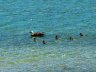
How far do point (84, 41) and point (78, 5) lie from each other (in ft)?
102

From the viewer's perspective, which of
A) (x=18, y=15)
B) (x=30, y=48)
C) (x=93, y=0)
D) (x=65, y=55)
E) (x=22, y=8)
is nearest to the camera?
(x=65, y=55)

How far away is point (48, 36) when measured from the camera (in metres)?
48.4

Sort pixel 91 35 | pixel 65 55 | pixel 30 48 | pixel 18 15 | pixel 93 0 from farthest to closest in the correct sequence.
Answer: pixel 93 0
pixel 18 15
pixel 91 35
pixel 30 48
pixel 65 55

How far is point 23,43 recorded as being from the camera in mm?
44531

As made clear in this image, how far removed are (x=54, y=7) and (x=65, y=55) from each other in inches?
1414

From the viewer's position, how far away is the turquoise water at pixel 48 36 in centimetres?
3572

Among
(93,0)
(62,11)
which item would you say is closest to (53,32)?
(62,11)

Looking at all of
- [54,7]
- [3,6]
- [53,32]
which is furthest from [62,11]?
[53,32]

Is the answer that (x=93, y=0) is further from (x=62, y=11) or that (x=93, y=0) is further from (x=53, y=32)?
(x=53, y=32)

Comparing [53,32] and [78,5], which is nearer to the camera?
A: [53,32]

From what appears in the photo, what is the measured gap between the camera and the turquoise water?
117 ft

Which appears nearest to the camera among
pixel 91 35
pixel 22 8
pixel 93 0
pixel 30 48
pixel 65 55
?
pixel 65 55

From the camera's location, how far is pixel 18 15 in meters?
65.3

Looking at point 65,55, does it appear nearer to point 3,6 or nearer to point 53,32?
point 53,32
